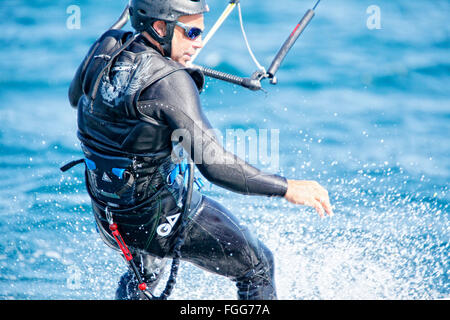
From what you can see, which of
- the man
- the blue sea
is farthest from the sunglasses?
the blue sea

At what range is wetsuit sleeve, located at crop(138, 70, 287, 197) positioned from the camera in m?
2.21

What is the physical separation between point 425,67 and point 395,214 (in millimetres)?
3603

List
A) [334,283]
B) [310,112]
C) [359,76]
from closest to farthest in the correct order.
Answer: [334,283]
[310,112]
[359,76]

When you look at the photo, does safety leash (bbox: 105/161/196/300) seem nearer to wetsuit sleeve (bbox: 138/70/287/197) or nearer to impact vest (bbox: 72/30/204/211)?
impact vest (bbox: 72/30/204/211)

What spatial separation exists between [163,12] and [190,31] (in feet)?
0.44

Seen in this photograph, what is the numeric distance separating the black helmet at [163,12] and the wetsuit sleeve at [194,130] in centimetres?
Answer: 23

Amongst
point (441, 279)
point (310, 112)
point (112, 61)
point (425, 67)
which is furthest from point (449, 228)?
point (425, 67)

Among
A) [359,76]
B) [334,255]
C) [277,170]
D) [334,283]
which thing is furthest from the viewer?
[359,76]

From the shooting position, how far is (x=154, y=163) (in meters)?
2.52

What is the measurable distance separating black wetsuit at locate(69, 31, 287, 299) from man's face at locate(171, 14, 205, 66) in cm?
11

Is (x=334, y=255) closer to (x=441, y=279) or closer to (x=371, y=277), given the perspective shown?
(x=371, y=277)

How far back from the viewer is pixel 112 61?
236cm

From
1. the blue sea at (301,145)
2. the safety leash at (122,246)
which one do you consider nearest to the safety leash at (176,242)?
the safety leash at (122,246)

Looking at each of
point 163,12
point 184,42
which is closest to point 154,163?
point 184,42
